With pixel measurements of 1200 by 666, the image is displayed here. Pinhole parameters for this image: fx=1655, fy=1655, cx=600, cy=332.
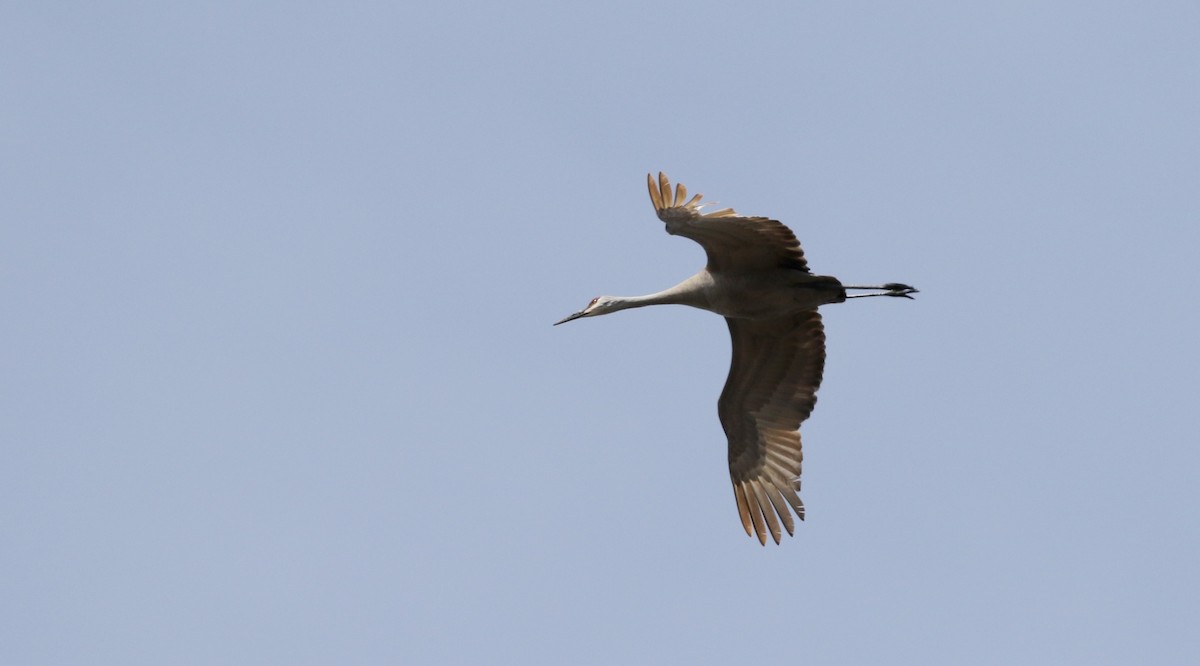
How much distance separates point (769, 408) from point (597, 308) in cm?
270

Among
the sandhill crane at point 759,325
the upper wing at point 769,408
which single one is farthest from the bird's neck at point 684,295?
the upper wing at point 769,408

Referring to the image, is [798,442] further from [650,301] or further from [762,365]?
[650,301]

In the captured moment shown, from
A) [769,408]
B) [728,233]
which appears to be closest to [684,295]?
[728,233]

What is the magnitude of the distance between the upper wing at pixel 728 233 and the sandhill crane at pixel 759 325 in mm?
12

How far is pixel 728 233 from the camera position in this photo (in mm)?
19484

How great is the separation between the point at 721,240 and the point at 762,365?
2.62 metres

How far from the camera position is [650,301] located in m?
20.8

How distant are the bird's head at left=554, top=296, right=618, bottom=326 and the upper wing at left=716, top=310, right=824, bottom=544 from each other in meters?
1.61

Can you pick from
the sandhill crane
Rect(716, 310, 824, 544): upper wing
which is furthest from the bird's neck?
Rect(716, 310, 824, 544): upper wing

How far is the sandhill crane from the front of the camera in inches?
766

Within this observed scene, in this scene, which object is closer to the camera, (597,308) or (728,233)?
(728,233)

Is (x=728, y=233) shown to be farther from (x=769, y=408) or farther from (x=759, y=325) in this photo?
(x=769, y=408)

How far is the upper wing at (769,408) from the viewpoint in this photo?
21.4m

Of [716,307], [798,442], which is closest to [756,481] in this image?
[798,442]
